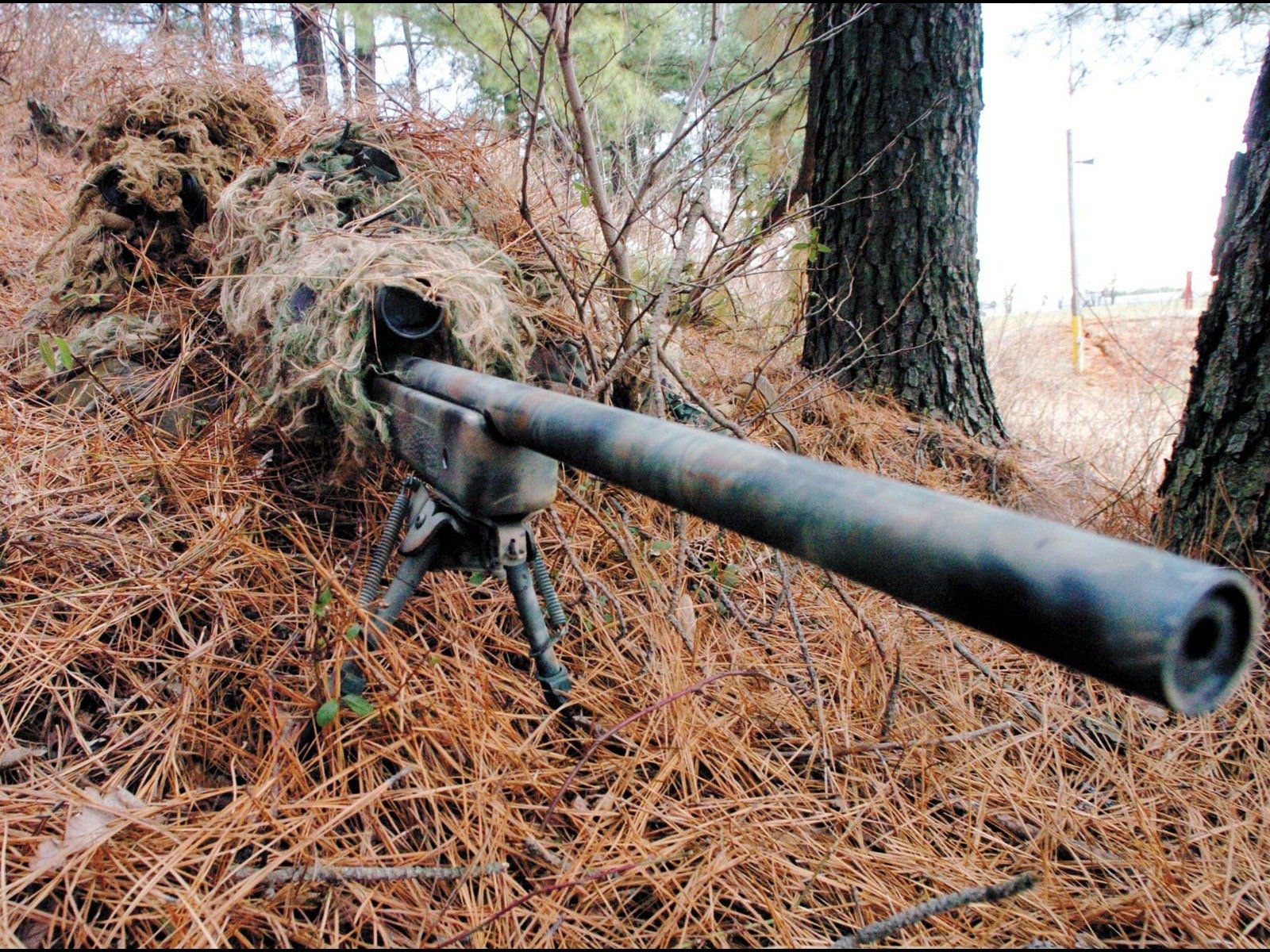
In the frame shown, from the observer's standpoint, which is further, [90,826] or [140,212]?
[140,212]

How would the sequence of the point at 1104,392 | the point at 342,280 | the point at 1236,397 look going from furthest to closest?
the point at 1104,392 → the point at 1236,397 → the point at 342,280

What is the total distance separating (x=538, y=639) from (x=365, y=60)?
293 centimetres

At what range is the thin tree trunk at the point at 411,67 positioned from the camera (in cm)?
230

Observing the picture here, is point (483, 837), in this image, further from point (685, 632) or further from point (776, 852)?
point (685, 632)

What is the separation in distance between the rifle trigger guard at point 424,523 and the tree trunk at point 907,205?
1.86 meters

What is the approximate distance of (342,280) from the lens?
134 centimetres

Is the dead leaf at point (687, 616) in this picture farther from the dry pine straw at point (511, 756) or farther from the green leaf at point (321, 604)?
the green leaf at point (321, 604)

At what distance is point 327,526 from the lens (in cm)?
161

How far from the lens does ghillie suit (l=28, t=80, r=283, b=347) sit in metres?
1.92

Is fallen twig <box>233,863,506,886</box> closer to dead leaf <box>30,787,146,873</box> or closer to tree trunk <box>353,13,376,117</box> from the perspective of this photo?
dead leaf <box>30,787,146,873</box>

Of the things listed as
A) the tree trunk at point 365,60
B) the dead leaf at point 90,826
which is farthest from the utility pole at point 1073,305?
the dead leaf at point 90,826

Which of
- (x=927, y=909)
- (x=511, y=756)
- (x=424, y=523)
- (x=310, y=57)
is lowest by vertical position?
(x=927, y=909)

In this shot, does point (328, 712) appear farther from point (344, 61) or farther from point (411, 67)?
point (411, 67)

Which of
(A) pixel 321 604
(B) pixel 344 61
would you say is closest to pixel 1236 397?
(A) pixel 321 604
